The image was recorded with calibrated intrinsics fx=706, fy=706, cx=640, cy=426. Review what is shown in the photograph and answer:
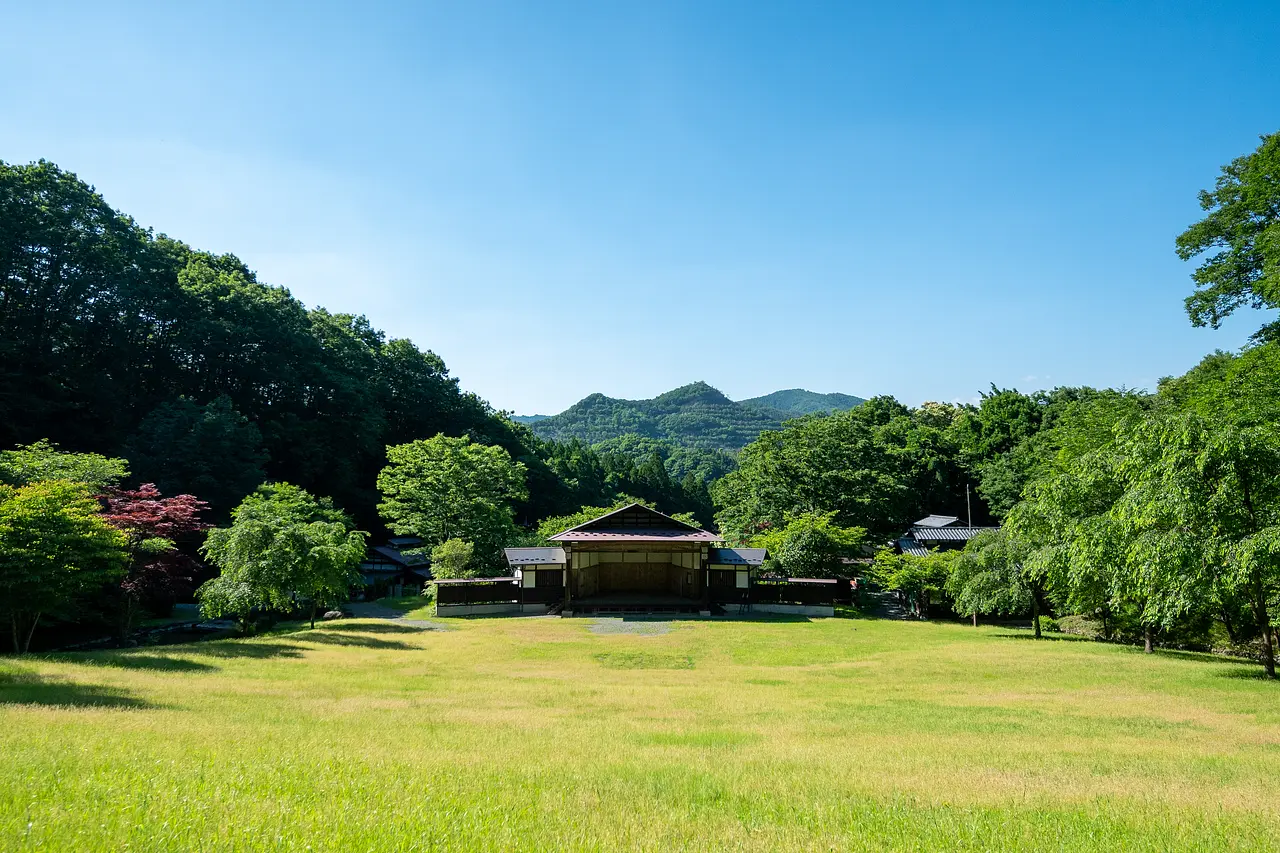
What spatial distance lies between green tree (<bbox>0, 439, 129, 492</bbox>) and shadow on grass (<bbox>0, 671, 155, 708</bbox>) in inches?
606

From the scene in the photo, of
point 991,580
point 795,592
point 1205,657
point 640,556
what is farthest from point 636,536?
point 1205,657

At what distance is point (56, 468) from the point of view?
28.3m

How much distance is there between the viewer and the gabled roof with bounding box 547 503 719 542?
3541 cm

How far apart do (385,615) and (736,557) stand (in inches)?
715

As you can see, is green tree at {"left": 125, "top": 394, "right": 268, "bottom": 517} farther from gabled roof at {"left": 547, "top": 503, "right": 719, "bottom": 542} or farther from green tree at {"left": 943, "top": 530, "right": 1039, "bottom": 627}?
green tree at {"left": 943, "top": 530, "right": 1039, "bottom": 627}

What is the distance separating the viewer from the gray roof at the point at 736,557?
37469 millimetres

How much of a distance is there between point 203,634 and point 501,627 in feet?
39.9

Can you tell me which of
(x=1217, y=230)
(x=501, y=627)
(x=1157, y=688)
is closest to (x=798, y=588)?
(x=501, y=627)

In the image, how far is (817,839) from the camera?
19.2 feet

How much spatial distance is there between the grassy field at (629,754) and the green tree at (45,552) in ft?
7.48

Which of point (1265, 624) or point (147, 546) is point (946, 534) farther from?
point (147, 546)

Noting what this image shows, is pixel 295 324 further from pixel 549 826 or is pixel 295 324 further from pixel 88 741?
pixel 549 826

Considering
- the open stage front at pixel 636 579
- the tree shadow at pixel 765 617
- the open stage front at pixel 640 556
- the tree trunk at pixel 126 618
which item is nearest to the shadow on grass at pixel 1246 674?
the tree shadow at pixel 765 617

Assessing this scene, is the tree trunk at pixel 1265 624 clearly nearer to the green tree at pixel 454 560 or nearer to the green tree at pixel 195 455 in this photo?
the green tree at pixel 454 560
